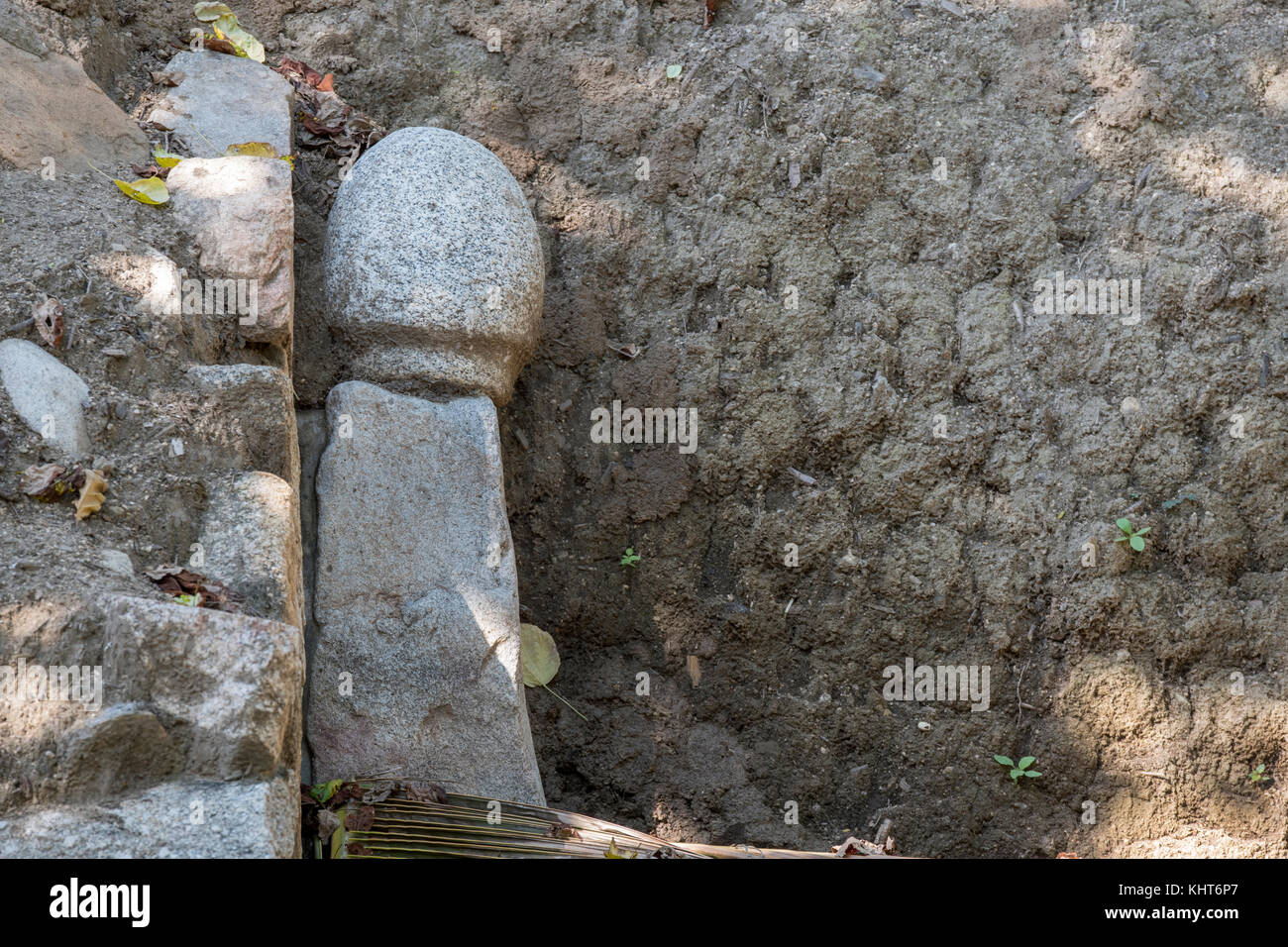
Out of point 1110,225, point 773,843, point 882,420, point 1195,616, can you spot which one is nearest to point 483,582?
point 773,843

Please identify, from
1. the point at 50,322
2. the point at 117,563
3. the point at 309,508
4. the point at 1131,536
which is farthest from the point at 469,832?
the point at 1131,536

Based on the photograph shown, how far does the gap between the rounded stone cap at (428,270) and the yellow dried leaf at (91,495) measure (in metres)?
1.23

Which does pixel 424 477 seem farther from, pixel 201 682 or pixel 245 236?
pixel 201 682

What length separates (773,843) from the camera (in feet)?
13.4

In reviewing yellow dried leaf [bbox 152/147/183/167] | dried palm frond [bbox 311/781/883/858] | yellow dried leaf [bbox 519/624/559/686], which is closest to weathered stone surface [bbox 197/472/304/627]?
dried palm frond [bbox 311/781/883/858]

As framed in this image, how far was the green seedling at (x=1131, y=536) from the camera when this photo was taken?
417 centimetres

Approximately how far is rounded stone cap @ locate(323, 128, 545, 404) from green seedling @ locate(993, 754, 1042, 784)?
2222 mm

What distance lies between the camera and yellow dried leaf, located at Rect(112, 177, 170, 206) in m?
3.72

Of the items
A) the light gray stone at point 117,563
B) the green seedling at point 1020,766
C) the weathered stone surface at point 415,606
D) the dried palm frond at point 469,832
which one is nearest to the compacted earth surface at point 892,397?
the green seedling at point 1020,766

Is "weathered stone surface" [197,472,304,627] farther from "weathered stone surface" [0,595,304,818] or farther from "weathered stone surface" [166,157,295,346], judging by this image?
"weathered stone surface" [166,157,295,346]

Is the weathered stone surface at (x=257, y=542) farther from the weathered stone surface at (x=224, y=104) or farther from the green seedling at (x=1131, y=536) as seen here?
the green seedling at (x=1131, y=536)

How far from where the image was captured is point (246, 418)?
11.1 ft

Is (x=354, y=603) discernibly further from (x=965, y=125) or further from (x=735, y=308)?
(x=965, y=125)

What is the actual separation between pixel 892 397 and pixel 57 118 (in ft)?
10.1
